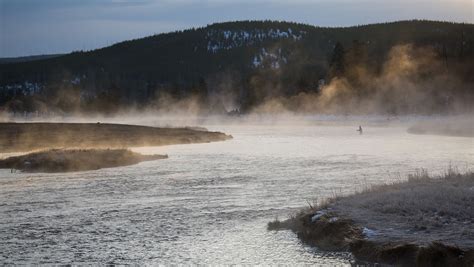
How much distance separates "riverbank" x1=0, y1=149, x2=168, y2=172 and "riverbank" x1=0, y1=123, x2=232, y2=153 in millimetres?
10135

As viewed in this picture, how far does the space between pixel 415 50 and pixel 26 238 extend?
16550 cm

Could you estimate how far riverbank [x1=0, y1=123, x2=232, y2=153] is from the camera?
195ft

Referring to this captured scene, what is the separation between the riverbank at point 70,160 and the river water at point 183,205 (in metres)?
2.13

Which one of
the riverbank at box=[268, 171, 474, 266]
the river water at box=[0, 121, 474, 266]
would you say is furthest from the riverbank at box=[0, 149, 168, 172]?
the riverbank at box=[268, 171, 474, 266]

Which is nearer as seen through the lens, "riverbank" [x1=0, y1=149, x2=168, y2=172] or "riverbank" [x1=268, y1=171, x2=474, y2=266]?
"riverbank" [x1=268, y1=171, x2=474, y2=266]

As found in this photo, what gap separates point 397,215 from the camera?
18.1 meters

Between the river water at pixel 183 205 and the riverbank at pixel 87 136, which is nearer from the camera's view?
the river water at pixel 183 205

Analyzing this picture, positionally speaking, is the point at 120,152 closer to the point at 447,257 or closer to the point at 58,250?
the point at 58,250

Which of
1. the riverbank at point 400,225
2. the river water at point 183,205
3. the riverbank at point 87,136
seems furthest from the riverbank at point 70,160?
the riverbank at point 400,225

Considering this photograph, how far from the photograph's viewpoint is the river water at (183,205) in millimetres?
18047

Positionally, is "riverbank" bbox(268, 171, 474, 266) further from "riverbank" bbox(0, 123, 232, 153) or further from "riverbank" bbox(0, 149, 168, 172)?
"riverbank" bbox(0, 123, 232, 153)

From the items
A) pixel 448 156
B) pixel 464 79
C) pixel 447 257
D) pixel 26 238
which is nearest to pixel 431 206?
pixel 447 257

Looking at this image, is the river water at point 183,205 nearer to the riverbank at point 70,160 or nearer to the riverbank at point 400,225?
the riverbank at point 400,225

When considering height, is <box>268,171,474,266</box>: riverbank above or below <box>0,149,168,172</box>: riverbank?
above
